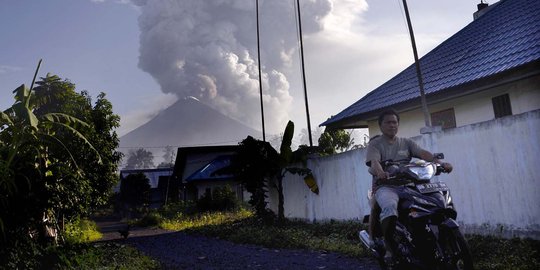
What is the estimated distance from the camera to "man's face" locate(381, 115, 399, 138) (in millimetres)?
4957

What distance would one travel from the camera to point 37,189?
8164 mm

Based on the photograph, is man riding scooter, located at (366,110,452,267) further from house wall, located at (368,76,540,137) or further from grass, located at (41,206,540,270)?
house wall, located at (368,76,540,137)

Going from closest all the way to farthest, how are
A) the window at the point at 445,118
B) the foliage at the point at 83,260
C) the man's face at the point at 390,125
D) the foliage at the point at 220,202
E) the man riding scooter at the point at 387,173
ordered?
1. the man riding scooter at the point at 387,173
2. the man's face at the point at 390,125
3. the foliage at the point at 83,260
4. the window at the point at 445,118
5. the foliage at the point at 220,202

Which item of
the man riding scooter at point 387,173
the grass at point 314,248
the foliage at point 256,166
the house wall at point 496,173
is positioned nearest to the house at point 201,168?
the foliage at point 256,166

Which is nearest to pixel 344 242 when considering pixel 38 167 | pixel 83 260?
pixel 83 260

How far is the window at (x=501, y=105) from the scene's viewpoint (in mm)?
9523

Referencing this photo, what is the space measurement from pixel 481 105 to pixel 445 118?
117cm

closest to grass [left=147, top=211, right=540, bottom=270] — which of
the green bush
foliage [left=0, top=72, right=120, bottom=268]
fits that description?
foliage [left=0, top=72, right=120, bottom=268]

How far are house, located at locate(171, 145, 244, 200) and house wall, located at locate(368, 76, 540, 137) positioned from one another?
1831 cm

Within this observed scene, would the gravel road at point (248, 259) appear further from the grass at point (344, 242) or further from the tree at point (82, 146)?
the tree at point (82, 146)

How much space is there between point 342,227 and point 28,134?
7277mm

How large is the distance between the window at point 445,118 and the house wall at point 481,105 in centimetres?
11

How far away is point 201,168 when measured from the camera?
34094 millimetres

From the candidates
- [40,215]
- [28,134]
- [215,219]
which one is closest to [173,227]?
[215,219]
